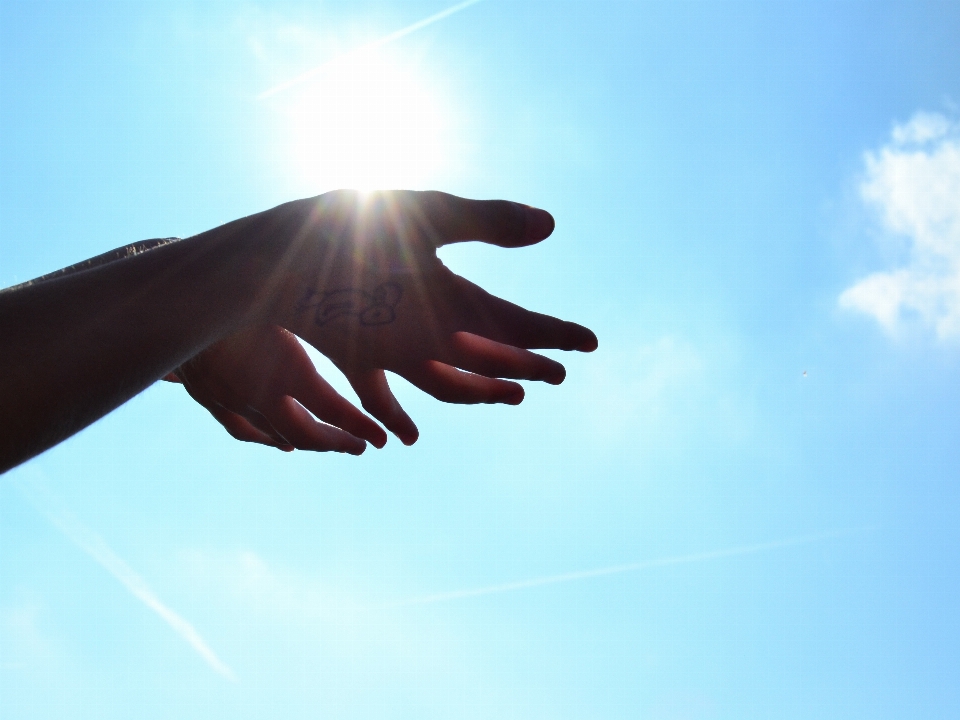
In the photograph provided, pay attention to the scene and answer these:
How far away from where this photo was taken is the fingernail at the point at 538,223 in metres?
2.45

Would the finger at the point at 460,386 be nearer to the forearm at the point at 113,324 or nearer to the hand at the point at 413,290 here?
the hand at the point at 413,290

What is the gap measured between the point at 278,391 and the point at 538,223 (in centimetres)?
162

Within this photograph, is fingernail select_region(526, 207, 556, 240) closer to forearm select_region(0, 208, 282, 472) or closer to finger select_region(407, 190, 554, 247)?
finger select_region(407, 190, 554, 247)

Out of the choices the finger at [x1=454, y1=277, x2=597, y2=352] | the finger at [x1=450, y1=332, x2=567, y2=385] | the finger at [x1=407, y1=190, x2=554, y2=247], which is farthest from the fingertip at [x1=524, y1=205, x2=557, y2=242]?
the finger at [x1=450, y1=332, x2=567, y2=385]

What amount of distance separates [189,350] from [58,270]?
1.44 m

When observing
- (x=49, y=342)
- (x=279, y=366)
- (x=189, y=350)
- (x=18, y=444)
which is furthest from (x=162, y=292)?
(x=279, y=366)

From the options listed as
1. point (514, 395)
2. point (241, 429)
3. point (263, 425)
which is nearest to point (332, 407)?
point (263, 425)

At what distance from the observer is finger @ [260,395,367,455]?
3.36 meters

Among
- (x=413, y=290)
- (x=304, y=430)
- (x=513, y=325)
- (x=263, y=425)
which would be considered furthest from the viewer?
(x=263, y=425)

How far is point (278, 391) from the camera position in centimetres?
329

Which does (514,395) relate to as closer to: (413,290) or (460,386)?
(460,386)

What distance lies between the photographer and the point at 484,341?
246 cm

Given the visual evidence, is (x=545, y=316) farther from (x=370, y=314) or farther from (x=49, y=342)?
(x=49, y=342)

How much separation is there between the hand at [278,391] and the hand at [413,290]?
1.89 feet
